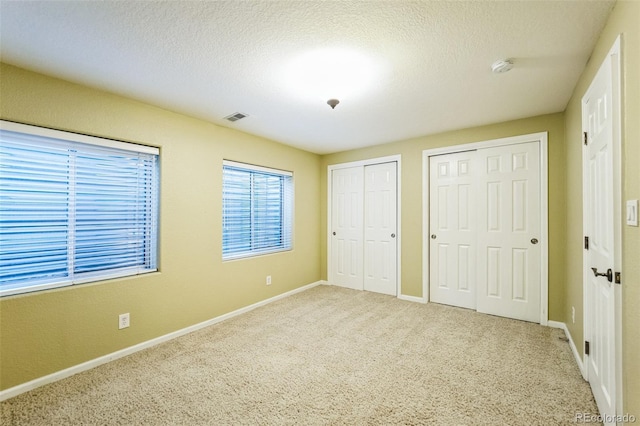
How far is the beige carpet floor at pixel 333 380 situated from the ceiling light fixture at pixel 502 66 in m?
2.30

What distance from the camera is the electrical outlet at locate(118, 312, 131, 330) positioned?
2.50m

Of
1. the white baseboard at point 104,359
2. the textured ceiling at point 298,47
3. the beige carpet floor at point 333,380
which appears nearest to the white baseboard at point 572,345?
the beige carpet floor at point 333,380

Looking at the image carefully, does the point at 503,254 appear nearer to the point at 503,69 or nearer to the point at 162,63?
the point at 503,69

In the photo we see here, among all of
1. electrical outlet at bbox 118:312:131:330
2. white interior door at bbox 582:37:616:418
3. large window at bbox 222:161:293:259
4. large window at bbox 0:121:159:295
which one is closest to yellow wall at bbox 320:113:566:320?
large window at bbox 222:161:293:259

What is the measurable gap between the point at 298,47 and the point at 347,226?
3283mm

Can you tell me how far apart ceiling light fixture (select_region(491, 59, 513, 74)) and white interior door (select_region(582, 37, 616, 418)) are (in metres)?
0.50

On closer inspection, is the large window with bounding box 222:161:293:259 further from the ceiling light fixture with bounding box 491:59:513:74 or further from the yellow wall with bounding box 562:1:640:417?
the yellow wall with bounding box 562:1:640:417

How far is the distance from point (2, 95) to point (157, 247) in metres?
1.57

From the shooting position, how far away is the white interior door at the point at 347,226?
4637 mm

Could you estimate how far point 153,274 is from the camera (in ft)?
9.03

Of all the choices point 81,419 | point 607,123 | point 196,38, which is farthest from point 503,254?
point 81,419

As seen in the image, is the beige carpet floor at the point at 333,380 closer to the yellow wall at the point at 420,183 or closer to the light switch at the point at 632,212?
the yellow wall at the point at 420,183

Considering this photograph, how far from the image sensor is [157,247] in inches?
111

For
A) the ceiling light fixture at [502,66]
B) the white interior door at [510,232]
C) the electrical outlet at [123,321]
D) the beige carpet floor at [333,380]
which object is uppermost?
the ceiling light fixture at [502,66]
